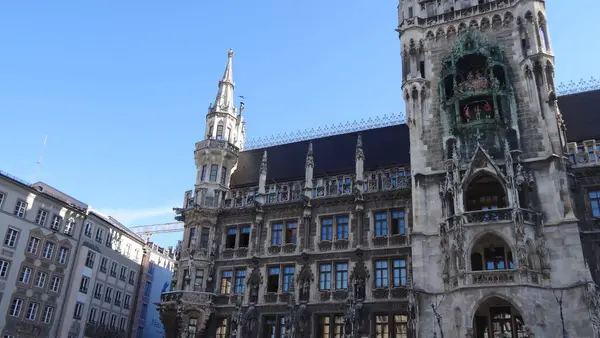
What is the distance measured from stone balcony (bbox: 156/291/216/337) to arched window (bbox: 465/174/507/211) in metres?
19.1

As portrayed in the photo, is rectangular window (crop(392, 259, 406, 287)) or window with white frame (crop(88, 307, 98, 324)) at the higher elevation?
rectangular window (crop(392, 259, 406, 287))

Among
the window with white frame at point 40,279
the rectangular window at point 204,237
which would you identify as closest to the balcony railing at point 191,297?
the rectangular window at point 204,237

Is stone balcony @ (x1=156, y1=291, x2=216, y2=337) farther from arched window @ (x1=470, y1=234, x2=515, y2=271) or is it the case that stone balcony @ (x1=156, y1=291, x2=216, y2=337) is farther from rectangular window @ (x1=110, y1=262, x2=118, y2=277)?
arched window @ (x1=470, y1=234, x2=515, y2=271)

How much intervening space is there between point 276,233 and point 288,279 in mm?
3784

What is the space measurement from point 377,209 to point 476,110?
9.24 metres

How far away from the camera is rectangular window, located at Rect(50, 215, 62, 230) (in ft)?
145

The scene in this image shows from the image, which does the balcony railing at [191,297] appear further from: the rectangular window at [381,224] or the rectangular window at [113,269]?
the rectangular window at [113,269]

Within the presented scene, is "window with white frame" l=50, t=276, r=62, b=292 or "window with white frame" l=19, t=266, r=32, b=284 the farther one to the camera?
"window with white frame" l=50, t=276, r=62, b=292

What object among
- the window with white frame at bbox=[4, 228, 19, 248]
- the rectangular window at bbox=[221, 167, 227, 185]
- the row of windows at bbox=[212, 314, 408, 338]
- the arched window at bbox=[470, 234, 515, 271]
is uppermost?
the rectangular window at bbox=[221, 167, 227, 185]

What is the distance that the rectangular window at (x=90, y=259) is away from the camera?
47.3 meters

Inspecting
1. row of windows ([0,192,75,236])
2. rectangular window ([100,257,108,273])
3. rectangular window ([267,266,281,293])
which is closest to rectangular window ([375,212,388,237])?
rectangular window ([267,266,281,293])

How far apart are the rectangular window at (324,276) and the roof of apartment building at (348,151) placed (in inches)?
296

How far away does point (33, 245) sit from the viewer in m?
41.9

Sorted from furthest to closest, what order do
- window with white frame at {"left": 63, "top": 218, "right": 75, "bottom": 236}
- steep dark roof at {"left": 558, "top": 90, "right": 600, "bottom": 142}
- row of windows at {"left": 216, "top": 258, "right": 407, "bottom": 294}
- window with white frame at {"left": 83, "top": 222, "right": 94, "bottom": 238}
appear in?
A: 1. window with white frame at {"left": 83, "top": 222, "right": 94, "bottom": 238}
2. window with white frame at {"left": 63, "top": 218, "right": 75, "bottom": 236}
3. steep dark roof at {"left": 558, "top": 90, "right": 600, "bottom": 142}
4. row of windows at {"left": 216, "top": 258, "right": 407, "bottom": 294}
